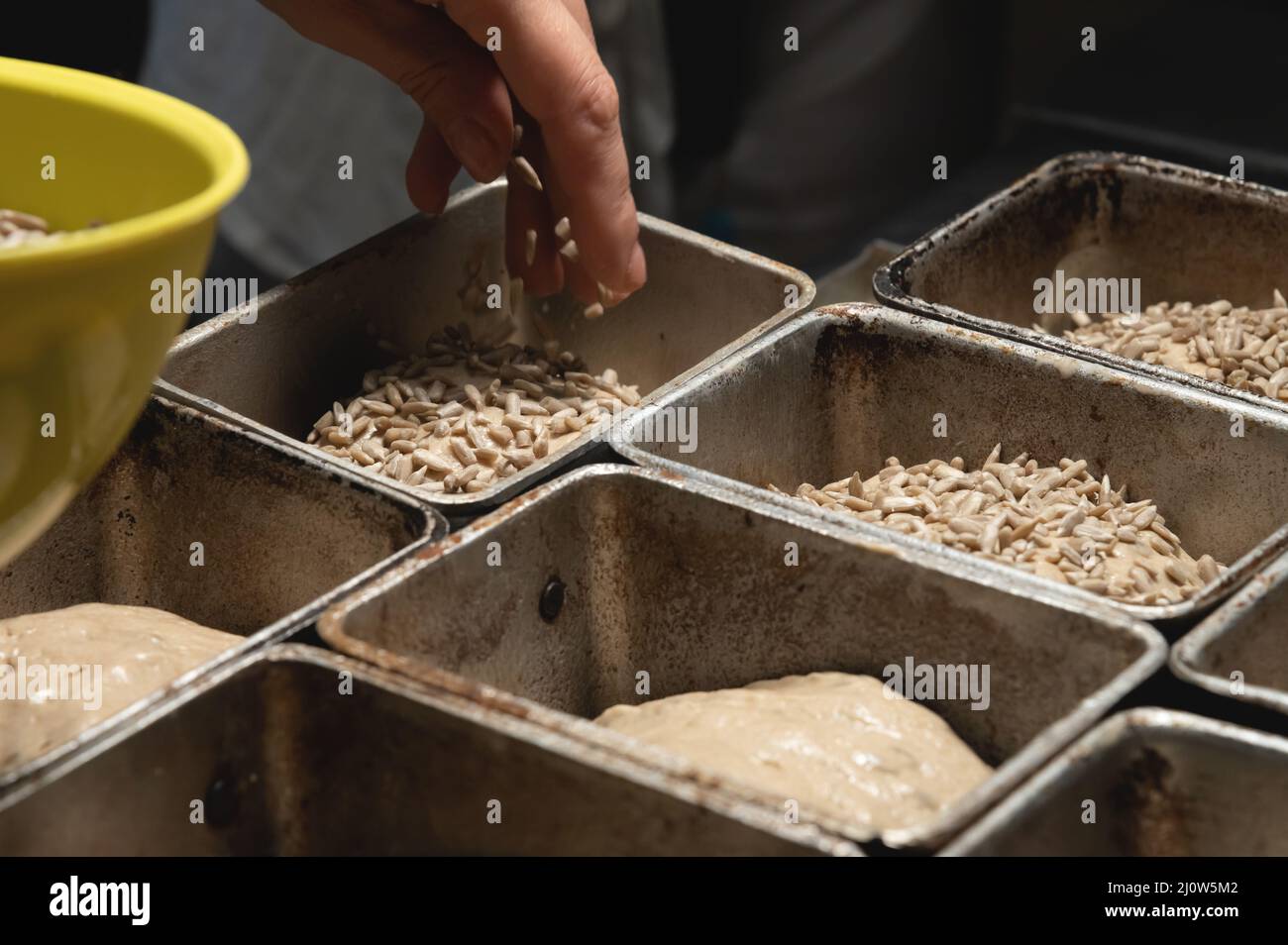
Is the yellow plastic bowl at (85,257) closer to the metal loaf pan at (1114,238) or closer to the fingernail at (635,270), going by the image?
the fingernail at (635,270)

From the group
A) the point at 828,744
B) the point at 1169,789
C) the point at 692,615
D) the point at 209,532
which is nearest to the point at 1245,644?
the point at 1169,789

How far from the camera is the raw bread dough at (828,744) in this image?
1406 mm

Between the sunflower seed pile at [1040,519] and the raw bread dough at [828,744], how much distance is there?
22cm

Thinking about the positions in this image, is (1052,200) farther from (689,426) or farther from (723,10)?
(723,10)

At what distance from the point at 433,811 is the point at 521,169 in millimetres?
991

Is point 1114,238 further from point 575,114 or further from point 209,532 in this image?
point 209,532

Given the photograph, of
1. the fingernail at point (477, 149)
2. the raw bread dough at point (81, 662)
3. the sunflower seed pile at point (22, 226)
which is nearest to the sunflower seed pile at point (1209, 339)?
the fingernail at point (477, 149)

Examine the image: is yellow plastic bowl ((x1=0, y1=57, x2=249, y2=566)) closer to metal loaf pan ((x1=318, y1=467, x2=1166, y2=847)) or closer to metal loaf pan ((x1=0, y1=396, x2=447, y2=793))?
metal loaf pan ((x1=318, y1=467, x2=1166, y2=847))

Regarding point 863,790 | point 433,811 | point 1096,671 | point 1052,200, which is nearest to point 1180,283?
point 1052,200

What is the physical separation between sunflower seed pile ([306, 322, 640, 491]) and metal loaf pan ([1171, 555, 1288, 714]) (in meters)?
0.74

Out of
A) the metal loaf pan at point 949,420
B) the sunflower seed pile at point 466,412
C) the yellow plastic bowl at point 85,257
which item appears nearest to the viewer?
the yellow plastic bowl at point 85,257

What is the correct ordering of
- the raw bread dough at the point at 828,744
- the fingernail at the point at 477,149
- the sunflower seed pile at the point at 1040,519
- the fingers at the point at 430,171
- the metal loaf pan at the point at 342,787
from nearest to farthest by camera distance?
the metal loaf pan at the point at 342,787 < the raw bread dough at the point at 828,744 < the sunflower seed pile at the point at 1040,519 < the fingernail at the point at 477,149 < the fingers at the point at 430,171

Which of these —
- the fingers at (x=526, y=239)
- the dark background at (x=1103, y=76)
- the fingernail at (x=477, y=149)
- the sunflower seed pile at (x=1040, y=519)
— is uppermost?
the dark background at (x=1103, y=76)

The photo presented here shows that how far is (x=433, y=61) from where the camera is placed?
6.64ft
